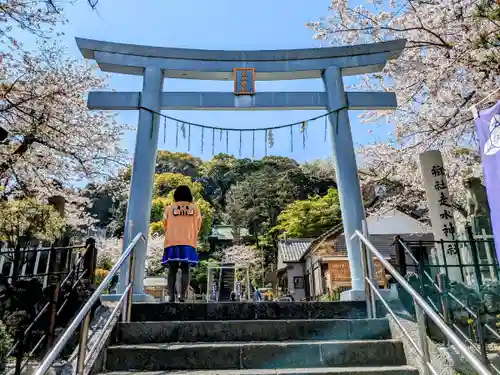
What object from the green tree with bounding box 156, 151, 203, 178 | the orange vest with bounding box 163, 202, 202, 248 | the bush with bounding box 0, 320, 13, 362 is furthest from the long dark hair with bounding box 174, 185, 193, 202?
the green tree with bounding box 156, 151, 203, 178

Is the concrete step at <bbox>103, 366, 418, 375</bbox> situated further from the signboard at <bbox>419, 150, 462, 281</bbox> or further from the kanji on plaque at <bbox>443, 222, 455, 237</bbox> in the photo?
the kanji on plaque at <bbox>443, 222, 455, 237</bbox>

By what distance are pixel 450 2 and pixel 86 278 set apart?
327 inches

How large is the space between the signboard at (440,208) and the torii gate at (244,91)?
8.19ft

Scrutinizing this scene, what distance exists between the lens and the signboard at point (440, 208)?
8328 millimetres

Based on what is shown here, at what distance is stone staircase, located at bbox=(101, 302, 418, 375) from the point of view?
3904mm

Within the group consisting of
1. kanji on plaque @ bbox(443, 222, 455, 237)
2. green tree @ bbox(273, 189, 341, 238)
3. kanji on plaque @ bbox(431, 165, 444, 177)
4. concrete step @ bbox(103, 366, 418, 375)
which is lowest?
concrete step @ bbox(103, 366, 418, 375)

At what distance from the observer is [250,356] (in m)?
3.95

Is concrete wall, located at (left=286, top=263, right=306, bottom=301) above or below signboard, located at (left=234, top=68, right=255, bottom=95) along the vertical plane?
below

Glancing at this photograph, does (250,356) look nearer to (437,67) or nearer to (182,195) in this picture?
(182,195)

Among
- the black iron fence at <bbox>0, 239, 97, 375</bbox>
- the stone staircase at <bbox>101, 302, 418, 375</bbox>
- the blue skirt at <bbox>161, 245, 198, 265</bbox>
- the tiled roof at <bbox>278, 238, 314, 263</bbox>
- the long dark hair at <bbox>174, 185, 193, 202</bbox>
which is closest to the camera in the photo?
the stone staircase at <bbox>101, 302, 418, 375</bbox>

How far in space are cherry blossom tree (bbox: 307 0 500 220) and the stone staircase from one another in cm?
429

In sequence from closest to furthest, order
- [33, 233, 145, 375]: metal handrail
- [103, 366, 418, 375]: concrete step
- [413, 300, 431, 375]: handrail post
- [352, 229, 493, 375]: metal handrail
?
1. [352, 229, 493, 375]: metal handrail
2. [33, 233, 145, 375]: metal handrail
3. [413, 300, 431, 375]: handrail post
4. [103, 366, 418, 375]: concrete step

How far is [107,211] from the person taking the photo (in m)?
49.2

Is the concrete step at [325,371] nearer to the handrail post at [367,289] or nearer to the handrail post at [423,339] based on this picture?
the handrail post at [423,339]
